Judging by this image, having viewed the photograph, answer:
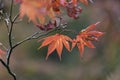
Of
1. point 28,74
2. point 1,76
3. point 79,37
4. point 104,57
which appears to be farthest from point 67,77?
point 79,37

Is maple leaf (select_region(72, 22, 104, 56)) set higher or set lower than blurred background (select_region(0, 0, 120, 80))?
higher

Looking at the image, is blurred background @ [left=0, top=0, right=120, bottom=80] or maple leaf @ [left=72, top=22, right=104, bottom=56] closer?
maple leaf @ [left=72, top=22, right=104, bottom=56]

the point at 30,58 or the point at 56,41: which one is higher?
the point at 56,41

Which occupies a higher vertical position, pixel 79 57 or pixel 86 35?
pixel 86 35

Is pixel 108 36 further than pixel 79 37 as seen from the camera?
Yes

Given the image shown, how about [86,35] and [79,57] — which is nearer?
[86,35]

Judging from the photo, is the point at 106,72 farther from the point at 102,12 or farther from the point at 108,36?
the point at 102,12

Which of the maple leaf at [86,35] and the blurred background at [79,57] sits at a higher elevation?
the maple leaf at [86,35]

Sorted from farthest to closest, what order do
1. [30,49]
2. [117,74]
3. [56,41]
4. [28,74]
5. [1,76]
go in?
[30,49]
[28,74]
[1,76]
[117,74]
[56,41]
